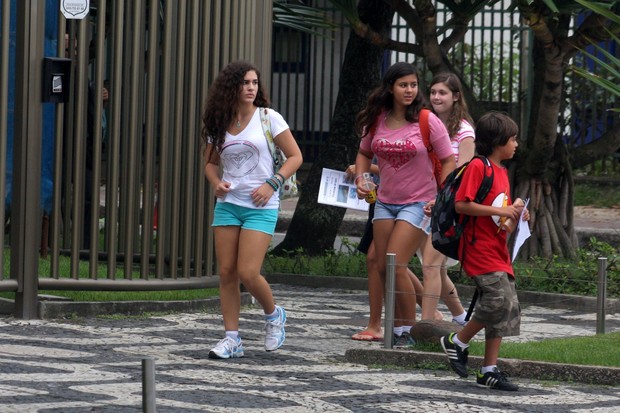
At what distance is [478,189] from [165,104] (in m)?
3.31

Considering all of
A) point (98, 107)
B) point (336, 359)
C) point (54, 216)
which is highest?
point (98, 107)

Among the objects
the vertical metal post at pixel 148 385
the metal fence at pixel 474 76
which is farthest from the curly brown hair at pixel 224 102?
the metal fence at pixel 474 76

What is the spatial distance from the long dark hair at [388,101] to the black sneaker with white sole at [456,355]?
162 cm

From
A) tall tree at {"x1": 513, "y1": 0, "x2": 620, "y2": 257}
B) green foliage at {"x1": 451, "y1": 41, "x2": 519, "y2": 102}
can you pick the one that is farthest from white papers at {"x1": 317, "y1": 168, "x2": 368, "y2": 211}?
green foliage at {"x1": 451, "y1": 41, "x2": 519, "y2": 102}

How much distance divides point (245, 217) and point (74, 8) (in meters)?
2.17

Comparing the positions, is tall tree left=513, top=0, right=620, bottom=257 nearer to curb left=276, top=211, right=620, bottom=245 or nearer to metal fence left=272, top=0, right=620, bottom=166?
curb left=276, top=211, right=620, bottom=245

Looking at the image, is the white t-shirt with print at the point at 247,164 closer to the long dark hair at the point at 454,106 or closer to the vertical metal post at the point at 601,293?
the long dark hair at the point at 454,106

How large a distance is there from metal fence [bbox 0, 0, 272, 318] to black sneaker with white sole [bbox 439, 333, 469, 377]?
9.90 ft

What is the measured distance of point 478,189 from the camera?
8.01 m

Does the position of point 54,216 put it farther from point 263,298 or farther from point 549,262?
point 549,262

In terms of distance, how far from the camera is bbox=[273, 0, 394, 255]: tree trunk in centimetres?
1436

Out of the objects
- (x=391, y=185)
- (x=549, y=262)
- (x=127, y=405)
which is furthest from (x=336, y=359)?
(x=549, y=262)

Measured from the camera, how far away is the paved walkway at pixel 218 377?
7027mm

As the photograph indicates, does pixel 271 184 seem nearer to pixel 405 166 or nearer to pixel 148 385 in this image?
pixel 405 166
